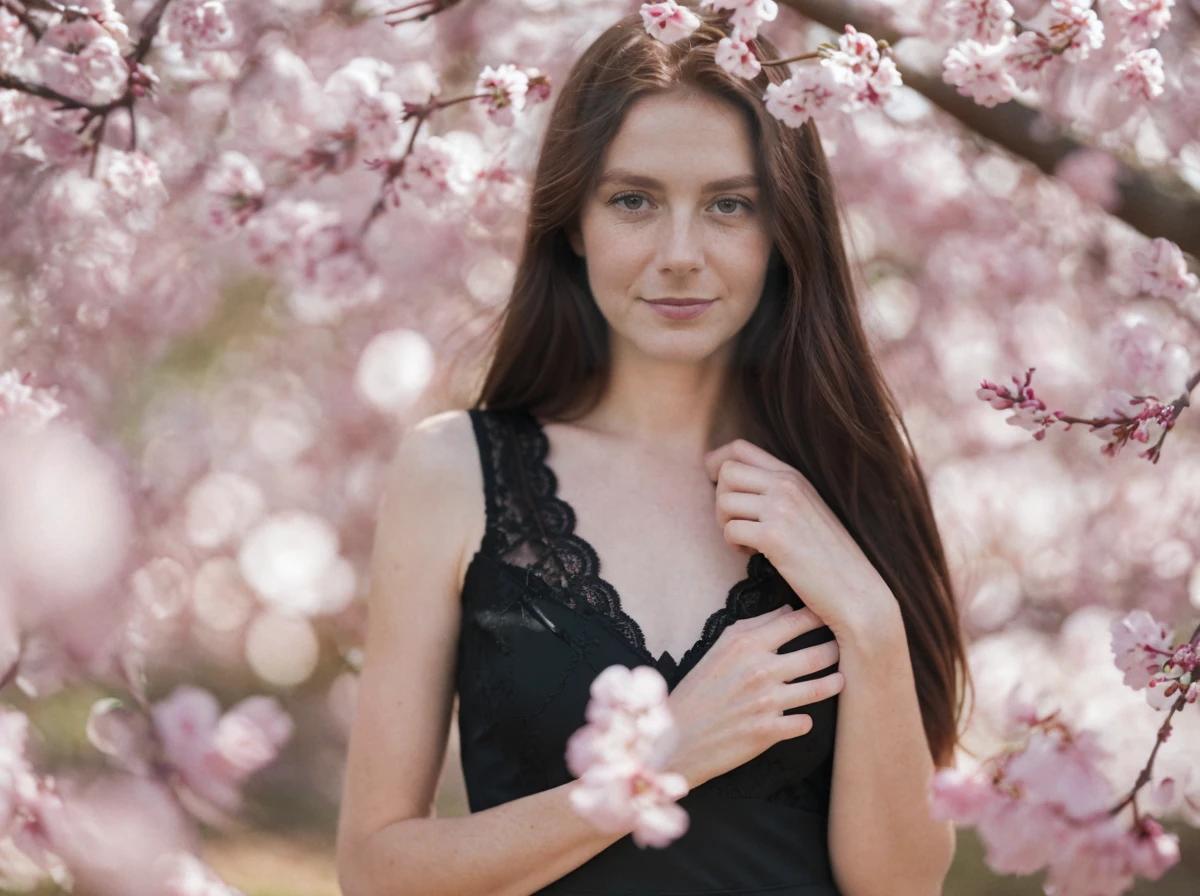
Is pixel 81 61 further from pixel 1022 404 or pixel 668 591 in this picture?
pixel 1022 404

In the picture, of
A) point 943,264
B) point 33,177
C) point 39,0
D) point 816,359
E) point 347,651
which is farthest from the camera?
point 347,651

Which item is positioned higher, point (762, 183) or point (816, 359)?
point (762, 183)

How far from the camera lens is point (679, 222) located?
1.62 m

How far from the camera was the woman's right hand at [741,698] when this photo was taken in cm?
154

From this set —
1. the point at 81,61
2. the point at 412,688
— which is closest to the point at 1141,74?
the point at 412,688

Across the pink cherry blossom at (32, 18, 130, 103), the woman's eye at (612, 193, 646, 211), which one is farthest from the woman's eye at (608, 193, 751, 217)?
the pink cherry blossom at (32, 18, 130, 103)

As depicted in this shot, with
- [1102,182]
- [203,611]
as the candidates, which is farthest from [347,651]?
[1102,182]

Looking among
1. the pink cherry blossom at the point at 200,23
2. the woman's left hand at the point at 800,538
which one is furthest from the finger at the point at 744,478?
the pink cherry blossom at the point at 200,23

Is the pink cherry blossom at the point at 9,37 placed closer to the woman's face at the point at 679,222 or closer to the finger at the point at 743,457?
the woman's face at the point at 679,222

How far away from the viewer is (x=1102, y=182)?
5.45ft

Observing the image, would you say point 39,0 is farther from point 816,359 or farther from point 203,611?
point 203,611

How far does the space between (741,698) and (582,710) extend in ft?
0.58

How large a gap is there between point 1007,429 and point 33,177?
2.37 metres

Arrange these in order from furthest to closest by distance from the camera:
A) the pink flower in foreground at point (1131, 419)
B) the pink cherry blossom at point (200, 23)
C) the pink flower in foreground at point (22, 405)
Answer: the pink flower in foreground at point (22, 405), the pink cherry blossom at point (200, 23), the pink flower in foreground at point (1131, 419)
